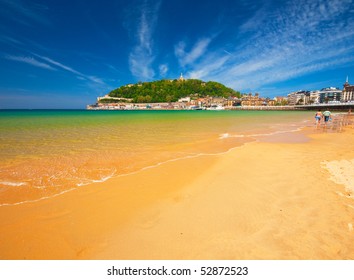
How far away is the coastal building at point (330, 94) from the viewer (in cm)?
12751

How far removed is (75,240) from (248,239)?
2438 millimetres

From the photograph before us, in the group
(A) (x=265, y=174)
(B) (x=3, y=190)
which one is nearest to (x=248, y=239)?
(A) (x=265, y=174)

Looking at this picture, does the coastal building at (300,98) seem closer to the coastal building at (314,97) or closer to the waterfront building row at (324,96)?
the waterfront building row at (324,96)

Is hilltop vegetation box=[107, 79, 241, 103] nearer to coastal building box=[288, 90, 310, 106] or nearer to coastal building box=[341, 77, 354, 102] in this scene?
coastal building box=[288, 90, 310, 106]

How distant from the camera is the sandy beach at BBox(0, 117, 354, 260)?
240cm

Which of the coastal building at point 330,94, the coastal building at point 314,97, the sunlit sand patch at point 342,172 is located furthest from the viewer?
the coastal building at point 314,97

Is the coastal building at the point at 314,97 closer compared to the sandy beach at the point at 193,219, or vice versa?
the sandy beach at the point at 193,219

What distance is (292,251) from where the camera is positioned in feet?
7.72

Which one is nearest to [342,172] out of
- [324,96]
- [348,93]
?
[348,93]

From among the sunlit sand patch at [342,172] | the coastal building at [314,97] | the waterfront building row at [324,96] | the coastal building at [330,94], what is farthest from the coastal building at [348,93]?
the sunlit sand patch at [342,172]

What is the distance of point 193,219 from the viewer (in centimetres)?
305

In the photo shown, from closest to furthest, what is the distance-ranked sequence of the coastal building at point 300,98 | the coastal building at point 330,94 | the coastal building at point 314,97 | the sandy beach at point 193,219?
1. the sandy beach at point 193,219
2. the coastal building at point 330,94
3. the coastal building at point 314,97
4. the coastal building at point 300,98

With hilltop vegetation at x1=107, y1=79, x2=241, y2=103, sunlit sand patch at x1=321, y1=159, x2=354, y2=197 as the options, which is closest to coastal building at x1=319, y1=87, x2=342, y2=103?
hilltop vegetation at x1=107, y1=79, x2=241, y2=103

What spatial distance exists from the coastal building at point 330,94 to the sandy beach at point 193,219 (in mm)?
159464
